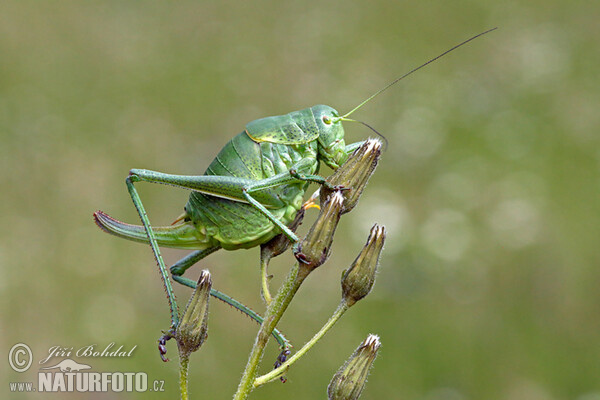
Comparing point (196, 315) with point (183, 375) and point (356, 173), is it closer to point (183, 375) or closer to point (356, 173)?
point (183, 375)

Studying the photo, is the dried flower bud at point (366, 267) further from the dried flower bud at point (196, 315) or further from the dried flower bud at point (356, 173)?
the dried flower bud at point (196, 315)

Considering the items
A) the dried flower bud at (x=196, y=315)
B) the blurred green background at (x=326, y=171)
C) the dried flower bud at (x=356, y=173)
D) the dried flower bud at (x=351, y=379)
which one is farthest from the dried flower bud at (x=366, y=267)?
the blurred green background at (x=326, y=171)

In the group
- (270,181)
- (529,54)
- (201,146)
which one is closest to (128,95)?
(201,146)

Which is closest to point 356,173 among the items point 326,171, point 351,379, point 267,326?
point 267,326

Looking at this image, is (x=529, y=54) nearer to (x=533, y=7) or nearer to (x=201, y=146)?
(x=533, y=7)

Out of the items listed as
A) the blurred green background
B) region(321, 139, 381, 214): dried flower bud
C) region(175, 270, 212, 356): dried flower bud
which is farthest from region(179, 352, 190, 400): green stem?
the blurred green background
